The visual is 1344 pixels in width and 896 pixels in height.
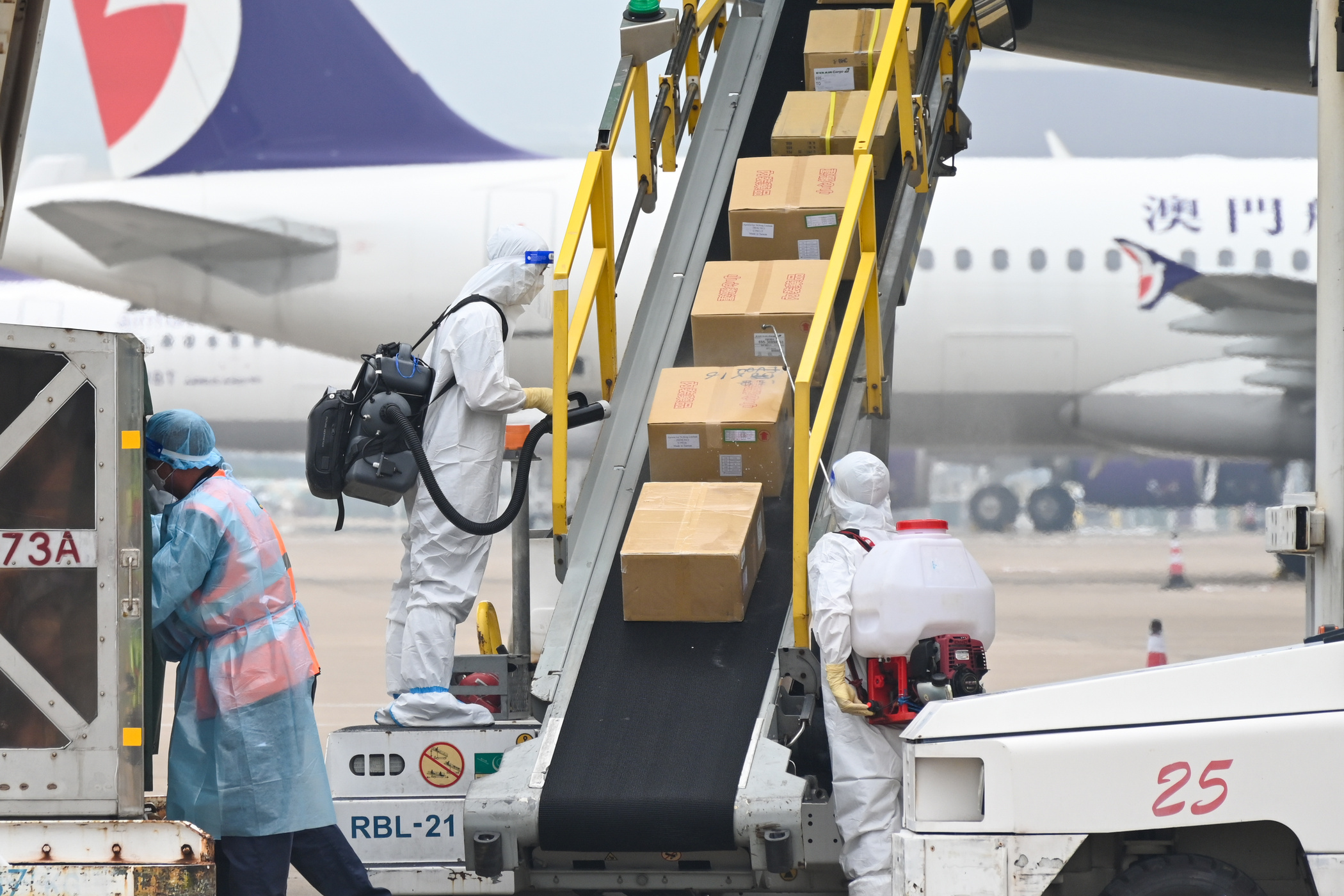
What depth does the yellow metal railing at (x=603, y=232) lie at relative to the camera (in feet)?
17.9

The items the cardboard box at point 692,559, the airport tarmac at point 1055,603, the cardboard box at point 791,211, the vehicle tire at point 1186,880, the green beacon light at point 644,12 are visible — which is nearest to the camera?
the vehicle tire at point 1186,880

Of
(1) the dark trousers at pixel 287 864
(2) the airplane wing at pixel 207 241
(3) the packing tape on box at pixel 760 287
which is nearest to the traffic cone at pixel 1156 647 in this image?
(3) the packing tape on box at pixel 760 287

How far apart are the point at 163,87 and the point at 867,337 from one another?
20.9 m

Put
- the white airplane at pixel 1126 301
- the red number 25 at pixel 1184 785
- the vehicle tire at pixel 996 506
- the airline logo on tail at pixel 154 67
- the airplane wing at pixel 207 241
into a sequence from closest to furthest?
1. the red number 25 at pixel 1184 785
2. the white airplane at pixel 1126 301
3. the airplane wing at pixel 207 241
4. the airline logo on tail at pixel 154 67
5. the vehicle tire at pixel 996 506

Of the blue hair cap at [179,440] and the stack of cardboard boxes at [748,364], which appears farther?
the stack of cardboard boxes at [748,364]

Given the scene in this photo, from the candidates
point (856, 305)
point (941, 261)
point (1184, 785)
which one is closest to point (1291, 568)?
point (941, 261)

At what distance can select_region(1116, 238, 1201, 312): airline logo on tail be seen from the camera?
19.4m

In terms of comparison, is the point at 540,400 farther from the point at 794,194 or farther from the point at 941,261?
the point at 941,261

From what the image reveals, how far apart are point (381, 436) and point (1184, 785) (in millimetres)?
3097

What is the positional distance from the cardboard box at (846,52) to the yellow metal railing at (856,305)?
0.23m

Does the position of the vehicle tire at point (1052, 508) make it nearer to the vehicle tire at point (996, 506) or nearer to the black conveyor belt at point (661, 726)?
the vehicle tire at point (996, 506)

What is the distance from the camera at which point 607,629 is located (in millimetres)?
5402

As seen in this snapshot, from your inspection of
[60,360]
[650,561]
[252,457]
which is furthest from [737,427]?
[252,457]

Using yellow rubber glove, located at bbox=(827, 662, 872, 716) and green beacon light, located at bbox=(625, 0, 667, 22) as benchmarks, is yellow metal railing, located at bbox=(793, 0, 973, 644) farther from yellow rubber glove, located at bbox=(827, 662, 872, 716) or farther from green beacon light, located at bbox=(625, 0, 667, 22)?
green beacon light, located at bbox=(625, 0, 667, 22)
